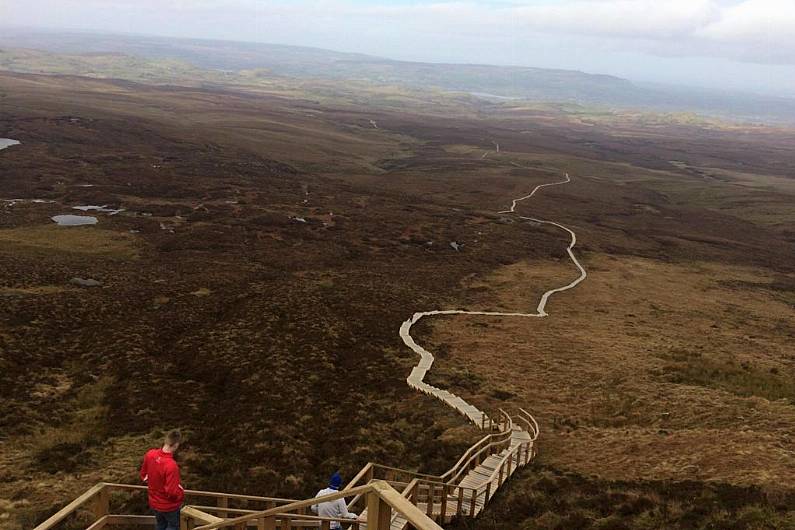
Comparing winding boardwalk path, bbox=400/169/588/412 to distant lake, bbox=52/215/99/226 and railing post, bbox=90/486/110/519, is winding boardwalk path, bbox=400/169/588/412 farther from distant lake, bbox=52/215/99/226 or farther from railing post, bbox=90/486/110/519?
distant lake, bbox=52/215/99/226

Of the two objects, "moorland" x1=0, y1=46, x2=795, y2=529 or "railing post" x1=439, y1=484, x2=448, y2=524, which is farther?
"moorland" x1=0, y1=46, x2=795, y2=529

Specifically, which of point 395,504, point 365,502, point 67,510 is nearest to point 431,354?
point 365,502

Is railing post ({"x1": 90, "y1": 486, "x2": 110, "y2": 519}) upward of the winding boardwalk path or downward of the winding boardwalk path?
upward

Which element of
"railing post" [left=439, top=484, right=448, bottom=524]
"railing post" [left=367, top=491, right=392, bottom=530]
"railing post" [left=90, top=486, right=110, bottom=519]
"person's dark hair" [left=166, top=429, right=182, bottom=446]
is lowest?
"railing post" [left=439, top=484, right=448, bottom=524]

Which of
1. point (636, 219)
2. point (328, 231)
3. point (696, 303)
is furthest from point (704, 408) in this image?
point (636, 219)

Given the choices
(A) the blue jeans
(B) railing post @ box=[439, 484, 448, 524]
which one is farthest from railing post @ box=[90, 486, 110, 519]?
(B) railing post @ box=[439, 484, 448, 524]

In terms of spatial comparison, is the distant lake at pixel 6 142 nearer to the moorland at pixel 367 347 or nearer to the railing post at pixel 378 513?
the moorland at pixel 367 347
